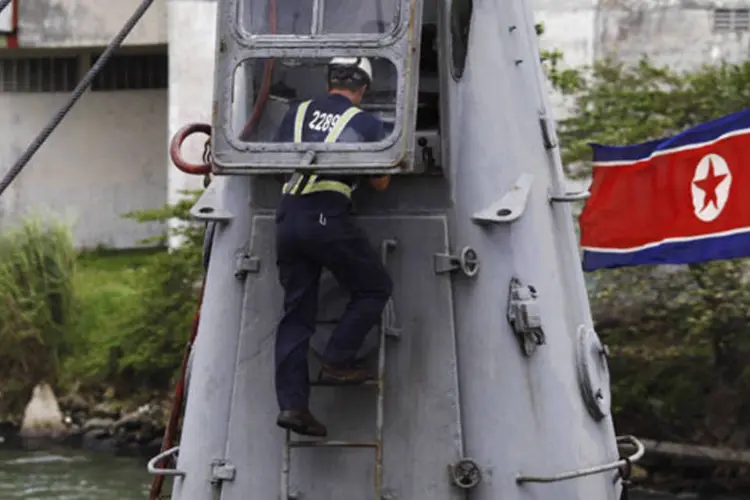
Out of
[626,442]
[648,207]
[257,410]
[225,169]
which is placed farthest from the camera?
[648,207]

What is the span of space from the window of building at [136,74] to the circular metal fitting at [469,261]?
31.0 metres

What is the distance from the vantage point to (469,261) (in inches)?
286

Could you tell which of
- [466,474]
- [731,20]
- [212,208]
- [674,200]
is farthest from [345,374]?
[731,20]

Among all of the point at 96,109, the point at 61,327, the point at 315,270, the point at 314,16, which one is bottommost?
the point at 315,270

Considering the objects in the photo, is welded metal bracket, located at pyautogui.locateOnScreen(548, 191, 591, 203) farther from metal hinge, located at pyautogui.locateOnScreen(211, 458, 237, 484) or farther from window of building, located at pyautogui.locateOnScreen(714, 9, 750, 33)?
window of building, located at pyautogui.locateOnScreen(714, 9, 750, 33)

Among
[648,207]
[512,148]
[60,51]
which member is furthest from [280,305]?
[60,51]

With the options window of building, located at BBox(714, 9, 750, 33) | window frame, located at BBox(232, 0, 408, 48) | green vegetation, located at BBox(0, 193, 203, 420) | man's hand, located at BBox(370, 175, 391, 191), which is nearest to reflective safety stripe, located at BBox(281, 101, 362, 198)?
man's hand, located at BBox(370, 175, 391, 191)

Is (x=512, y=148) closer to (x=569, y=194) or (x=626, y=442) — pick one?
(x=569, y=194)

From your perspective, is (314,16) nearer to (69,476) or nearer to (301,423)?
(301,423)

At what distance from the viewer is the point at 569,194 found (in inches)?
309

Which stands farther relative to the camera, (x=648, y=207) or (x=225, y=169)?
(x=648, y=207)

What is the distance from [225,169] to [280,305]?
2.69 feet

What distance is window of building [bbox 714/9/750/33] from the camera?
29000mm

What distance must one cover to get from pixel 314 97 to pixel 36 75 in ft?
104
